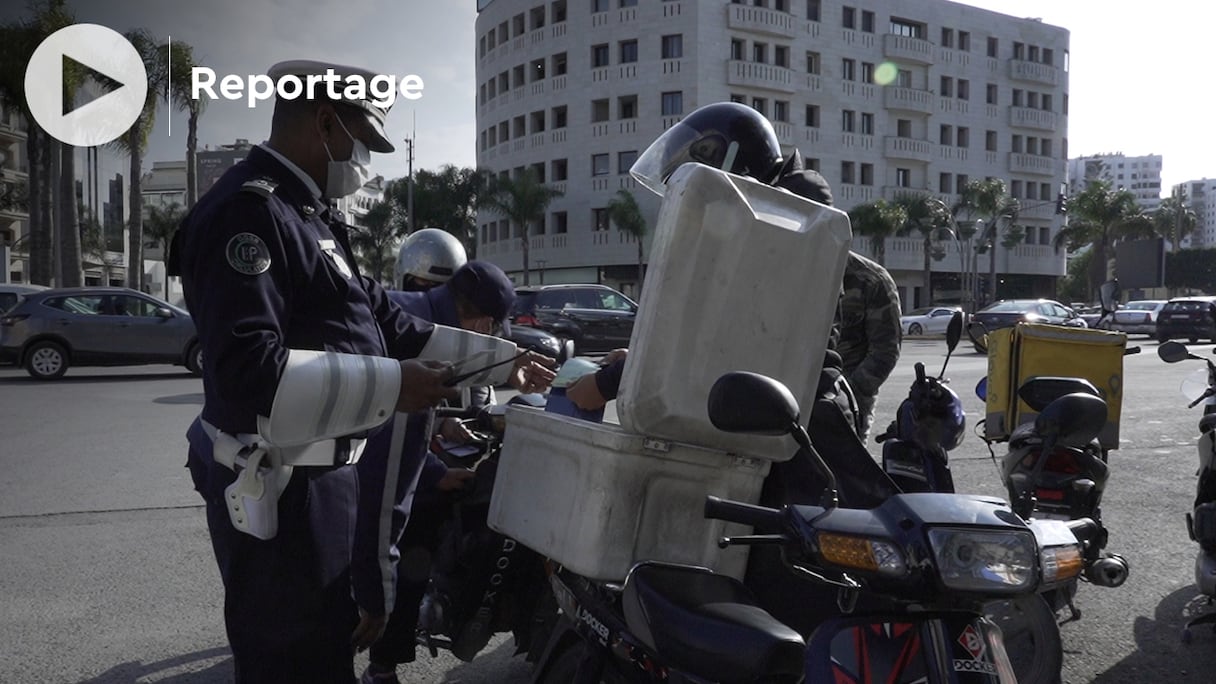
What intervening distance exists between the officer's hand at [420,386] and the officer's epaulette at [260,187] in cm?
45

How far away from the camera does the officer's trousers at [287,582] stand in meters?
1.96

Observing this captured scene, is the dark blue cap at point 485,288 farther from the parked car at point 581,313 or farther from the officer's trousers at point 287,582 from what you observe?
the parked car at point 581,313

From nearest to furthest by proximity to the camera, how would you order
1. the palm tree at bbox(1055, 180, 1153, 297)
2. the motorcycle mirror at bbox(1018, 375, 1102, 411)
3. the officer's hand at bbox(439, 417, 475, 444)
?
the officer's hand at bbox(439, 417, 475, 444), the motorcycle mirror at bbox(1018, 375, 1102, 411), the palm tree at bbox(1055, 180, 1153, 297)

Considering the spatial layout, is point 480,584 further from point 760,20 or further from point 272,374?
point 760,20

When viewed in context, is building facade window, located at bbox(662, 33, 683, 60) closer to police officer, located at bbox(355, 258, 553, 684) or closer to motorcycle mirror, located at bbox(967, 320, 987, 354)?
motorcycle mirror, located at bbox(967, 320, 987, 354)

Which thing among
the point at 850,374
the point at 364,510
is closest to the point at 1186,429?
the point at 850,374

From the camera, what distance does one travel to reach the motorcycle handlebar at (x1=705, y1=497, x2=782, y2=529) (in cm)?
172

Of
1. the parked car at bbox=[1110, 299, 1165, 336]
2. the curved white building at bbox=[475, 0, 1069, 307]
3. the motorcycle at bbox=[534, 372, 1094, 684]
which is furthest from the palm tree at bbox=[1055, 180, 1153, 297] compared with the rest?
the motorcycle at bbox=[534, 372, 1094, 684]

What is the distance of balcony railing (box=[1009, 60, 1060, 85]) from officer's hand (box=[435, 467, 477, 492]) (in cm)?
6449

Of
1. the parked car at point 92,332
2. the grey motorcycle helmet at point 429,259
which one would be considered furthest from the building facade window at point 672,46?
the grey motorcycle helmet at point 429,259

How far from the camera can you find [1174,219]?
86.0 meters

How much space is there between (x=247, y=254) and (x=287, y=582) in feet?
2.23

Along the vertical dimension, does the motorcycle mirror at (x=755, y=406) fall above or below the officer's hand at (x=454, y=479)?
above

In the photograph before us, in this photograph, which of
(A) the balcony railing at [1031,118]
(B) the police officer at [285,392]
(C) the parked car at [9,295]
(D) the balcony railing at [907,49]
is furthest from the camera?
(A) the balcony railing at [1031,118]
